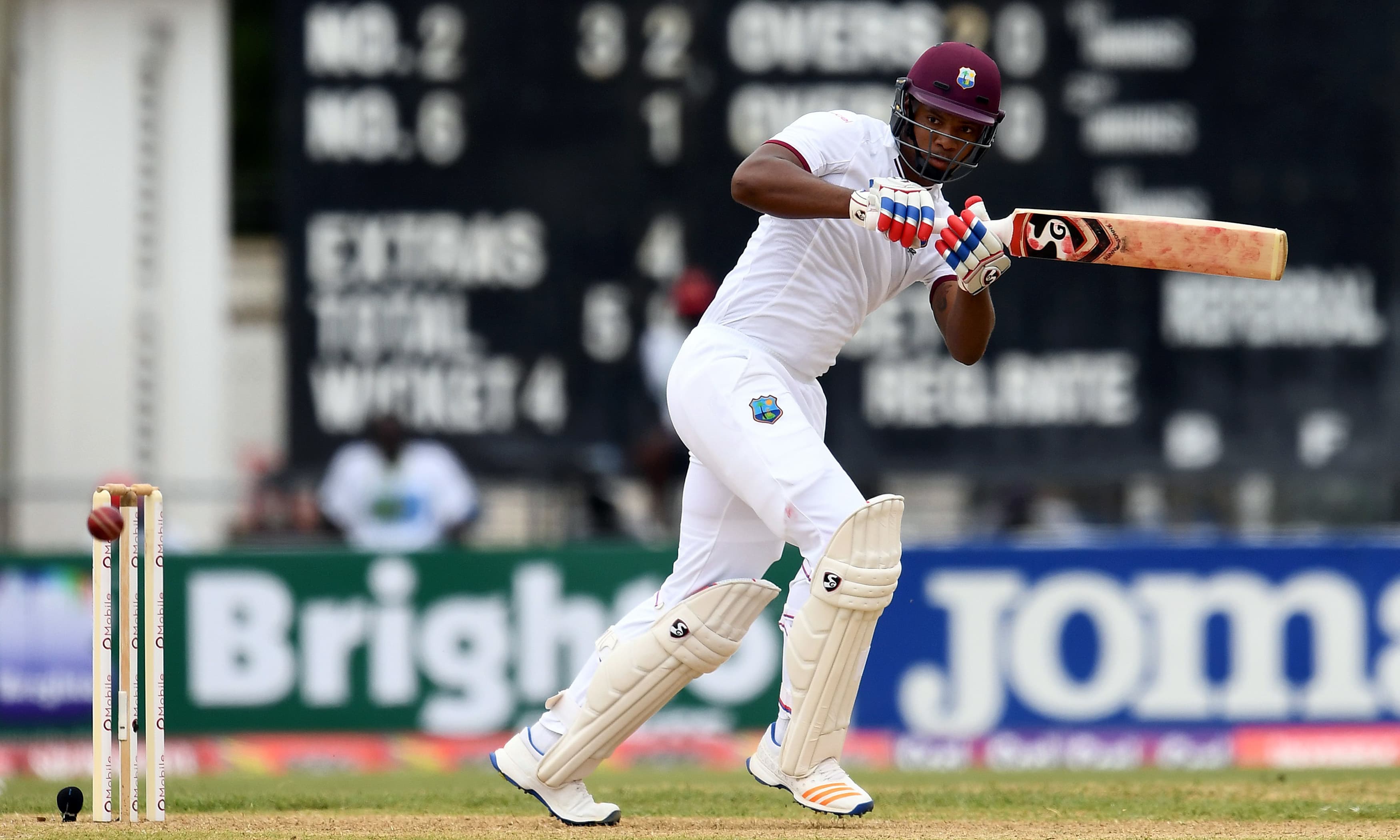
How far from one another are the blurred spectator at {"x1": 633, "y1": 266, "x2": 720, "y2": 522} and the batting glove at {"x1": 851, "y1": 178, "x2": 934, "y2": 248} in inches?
218

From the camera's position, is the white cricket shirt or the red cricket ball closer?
the red cricket ball

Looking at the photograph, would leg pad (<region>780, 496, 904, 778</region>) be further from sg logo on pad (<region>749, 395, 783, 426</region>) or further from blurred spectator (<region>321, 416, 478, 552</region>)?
blurred spectator (<region>321, 416, 478, 552</region>)

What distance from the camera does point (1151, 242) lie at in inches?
186

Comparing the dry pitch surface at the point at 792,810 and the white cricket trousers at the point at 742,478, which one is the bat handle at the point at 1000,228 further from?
the dry pitch surface at the point at 792,810

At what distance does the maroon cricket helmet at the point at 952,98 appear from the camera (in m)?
4.68

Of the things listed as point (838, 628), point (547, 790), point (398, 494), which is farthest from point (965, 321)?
point (398, 494)

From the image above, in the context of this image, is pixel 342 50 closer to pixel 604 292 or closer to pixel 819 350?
pixel 604 292

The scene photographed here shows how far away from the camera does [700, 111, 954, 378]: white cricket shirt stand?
4.79 m

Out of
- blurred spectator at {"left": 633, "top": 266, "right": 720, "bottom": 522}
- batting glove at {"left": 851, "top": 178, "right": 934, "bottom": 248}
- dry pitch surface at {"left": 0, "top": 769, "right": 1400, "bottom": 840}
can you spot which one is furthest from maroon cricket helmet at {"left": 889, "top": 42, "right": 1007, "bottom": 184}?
blurred spectator at {"left": 633, "top": 266, "right": 720, "bottom": 522}

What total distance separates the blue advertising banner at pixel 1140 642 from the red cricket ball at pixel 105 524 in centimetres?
508

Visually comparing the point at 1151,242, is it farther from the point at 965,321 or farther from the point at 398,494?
the point at 398,494

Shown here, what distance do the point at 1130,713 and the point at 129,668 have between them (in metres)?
5.73

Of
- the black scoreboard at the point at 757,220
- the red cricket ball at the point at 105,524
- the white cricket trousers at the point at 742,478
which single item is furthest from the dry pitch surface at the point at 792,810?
the black scoreboard at the point at 757,220

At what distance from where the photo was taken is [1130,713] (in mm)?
9172
